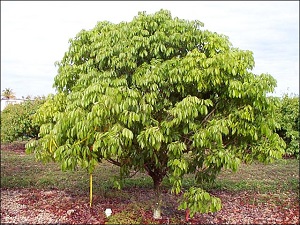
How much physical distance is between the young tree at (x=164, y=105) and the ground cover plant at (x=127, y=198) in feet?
4.03

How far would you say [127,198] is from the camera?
6.23 m

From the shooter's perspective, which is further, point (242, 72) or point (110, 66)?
point (110, 66)

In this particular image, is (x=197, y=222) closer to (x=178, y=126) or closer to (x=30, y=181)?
(x=178, y=126)

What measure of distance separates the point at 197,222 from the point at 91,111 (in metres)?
2.56

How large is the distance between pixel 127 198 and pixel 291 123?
7440 mm

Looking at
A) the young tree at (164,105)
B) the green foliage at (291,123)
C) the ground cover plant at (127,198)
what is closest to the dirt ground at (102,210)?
the ground cover plant at (127,198)

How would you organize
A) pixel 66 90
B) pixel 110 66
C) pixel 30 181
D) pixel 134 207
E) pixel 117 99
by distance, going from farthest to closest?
pixel 30 181 → pixel 134 207 → pixel 66 90 → pixel 110 66 → pixel 117 99

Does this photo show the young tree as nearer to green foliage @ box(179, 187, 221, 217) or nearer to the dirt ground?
green foliage @ box(179, 187, 221, 217)

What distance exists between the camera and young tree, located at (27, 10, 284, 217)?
12.1ft

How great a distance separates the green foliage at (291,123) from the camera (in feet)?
37.6

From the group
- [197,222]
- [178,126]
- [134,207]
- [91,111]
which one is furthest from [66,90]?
[197,222]

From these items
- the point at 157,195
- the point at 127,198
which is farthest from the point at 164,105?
the point at 127,198

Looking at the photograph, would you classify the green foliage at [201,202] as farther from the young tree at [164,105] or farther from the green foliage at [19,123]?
the green foliage at [19,123]

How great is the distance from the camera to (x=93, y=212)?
5.48m
